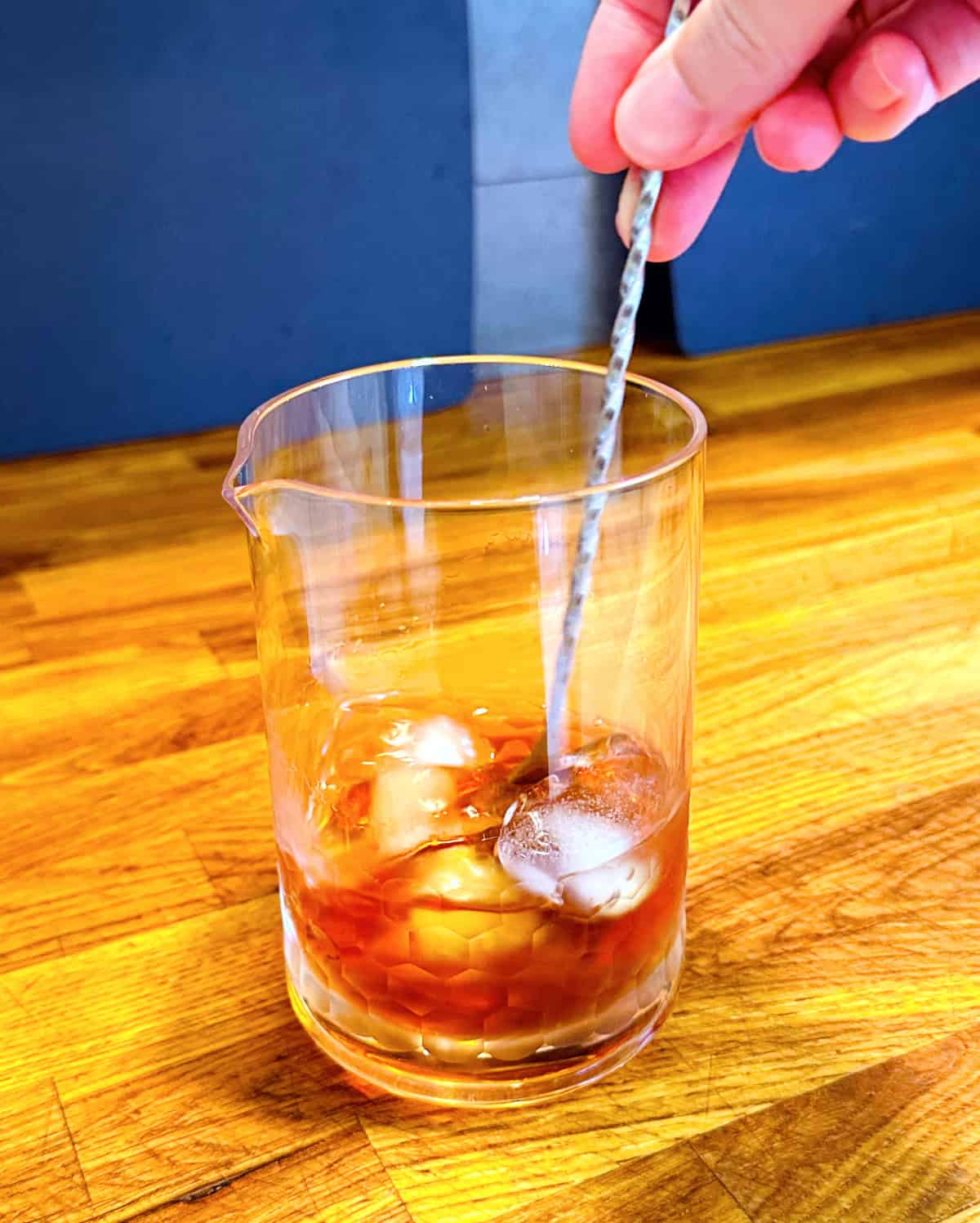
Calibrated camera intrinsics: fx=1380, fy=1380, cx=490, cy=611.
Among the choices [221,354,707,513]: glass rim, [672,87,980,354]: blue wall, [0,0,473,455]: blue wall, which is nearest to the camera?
[221,354,707,513]: glass rim

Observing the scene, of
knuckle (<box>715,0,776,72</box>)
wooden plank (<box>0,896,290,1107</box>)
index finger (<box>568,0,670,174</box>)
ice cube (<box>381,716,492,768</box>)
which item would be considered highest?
knuckle (<box>715,0,776,72</box>)

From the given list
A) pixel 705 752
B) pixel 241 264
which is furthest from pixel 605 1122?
pixel 241 264

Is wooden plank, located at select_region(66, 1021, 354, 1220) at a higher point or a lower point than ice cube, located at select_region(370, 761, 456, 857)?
lower

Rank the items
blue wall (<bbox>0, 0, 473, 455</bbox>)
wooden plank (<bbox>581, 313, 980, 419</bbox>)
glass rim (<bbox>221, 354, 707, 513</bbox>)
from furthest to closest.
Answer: wooden plank (<bbox>581, 313, 980, 419</bbox>) < blue wall (<bbox>0, 0, 473, 455</bbox>) < glass rim (<bbox>221, 354, 707, 513</bbox>)

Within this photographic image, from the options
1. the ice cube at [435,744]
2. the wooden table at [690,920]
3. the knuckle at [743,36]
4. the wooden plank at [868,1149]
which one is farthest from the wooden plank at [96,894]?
the knuckle at [743,36]

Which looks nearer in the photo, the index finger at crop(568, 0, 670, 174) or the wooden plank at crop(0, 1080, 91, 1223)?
the wooden plank at crop(0, 1080, 91, 1223)

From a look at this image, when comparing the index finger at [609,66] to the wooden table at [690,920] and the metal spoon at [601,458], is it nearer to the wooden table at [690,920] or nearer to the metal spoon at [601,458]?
the metal spoon at [601,458]

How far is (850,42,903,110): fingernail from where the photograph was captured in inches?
18.1

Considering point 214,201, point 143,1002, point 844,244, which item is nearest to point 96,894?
point 143,1002

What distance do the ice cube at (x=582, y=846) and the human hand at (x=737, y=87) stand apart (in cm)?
18

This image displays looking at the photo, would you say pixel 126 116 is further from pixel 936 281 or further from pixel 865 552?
pixel 936 281

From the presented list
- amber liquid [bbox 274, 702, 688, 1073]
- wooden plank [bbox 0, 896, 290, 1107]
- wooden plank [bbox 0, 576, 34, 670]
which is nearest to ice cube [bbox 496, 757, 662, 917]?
amber liquid [bbox 274, 702, 688, 1073]

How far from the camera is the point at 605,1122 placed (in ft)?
1.34

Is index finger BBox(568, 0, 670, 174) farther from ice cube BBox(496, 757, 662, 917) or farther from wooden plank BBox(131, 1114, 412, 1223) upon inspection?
wooden plank BBox(131, 1114, 412, 1223)
